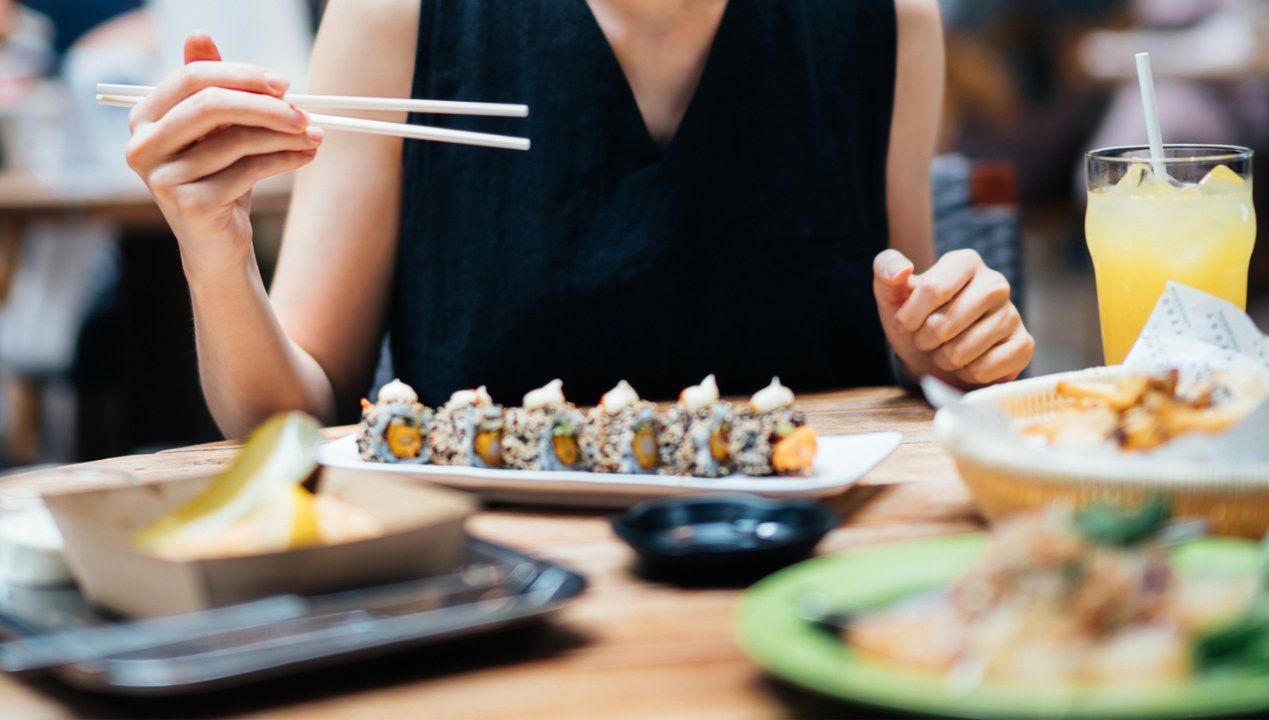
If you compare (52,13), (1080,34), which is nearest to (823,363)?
(52,13)

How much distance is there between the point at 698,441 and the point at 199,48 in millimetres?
629

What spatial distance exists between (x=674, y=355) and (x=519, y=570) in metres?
0.95

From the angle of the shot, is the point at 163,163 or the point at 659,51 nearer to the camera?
the point at 163,163

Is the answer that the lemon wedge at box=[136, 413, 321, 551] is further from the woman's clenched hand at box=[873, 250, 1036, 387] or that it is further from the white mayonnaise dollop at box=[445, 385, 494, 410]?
the woman's clenched hand at box=[873, 250, 1036, 387]

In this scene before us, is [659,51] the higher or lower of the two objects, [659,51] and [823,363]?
the higher

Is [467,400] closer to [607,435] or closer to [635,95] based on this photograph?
[607,435]

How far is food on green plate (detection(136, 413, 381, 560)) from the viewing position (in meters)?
0.74

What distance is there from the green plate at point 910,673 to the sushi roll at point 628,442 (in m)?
0.30

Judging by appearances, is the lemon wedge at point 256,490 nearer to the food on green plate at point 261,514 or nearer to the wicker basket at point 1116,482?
the food on green plate at point 261,514

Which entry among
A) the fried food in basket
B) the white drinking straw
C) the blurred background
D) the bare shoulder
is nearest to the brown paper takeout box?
the fried food in basket

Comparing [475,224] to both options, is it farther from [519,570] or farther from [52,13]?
[52,13]

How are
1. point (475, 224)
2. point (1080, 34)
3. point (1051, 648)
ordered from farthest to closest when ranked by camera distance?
point (1080, 34) < point (475, 224) < point (1051, 648)

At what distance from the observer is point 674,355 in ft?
5.70

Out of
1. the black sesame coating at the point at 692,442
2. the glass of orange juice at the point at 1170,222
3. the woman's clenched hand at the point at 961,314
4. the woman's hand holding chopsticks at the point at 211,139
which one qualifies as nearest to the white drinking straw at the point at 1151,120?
the glass of orange juice at the point at 1170,222
